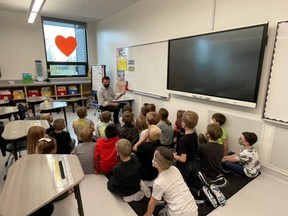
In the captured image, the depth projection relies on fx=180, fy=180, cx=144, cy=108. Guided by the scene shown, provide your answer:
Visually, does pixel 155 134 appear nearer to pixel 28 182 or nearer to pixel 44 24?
pixel 28 182

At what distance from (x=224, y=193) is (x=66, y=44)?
19.9 feet

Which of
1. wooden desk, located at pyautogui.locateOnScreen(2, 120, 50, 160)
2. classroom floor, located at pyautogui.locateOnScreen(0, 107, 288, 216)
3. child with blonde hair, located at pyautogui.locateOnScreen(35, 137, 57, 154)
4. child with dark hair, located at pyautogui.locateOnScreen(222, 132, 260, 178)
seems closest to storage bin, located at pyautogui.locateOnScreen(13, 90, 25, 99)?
wooden desk, located at pyautogui.locateOnScreen(2, 120, 50, 160)

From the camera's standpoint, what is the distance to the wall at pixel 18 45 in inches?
201

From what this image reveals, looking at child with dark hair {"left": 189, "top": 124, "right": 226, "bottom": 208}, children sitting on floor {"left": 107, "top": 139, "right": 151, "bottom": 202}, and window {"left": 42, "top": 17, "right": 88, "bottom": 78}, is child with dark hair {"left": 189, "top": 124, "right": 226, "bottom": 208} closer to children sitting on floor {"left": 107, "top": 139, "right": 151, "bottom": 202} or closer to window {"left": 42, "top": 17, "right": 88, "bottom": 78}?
children sitting on floor {"left": 107, "top": 139, "right": 151, "bottom": 202}

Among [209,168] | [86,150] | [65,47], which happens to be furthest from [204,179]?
[65,47]

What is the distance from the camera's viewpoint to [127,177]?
5.82ft

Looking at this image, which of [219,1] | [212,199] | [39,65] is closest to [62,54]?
[39,65]

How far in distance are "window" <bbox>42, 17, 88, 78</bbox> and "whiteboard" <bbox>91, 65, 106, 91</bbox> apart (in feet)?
2.48

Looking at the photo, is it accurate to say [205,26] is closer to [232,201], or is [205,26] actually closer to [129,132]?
[129,132]

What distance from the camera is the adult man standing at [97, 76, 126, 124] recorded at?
4273 millimetres

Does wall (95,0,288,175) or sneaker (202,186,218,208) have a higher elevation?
wall (95,0,288,175)

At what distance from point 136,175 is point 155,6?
3511 mm

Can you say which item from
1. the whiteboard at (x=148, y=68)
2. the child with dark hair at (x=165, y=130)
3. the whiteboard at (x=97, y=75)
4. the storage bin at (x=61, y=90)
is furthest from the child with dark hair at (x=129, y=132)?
the storage bin at (x=61, y=90)

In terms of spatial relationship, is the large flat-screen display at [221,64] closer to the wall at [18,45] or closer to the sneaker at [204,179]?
the sneaker at [204,179]
